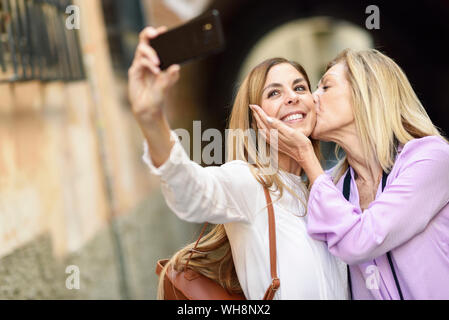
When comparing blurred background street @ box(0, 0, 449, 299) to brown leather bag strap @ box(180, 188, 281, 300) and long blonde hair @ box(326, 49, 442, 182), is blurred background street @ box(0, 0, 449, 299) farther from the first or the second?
long blonde hair @ box(326, 49, 442, 182)

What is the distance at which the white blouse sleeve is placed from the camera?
128 cm

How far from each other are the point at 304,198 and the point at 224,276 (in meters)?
0.39

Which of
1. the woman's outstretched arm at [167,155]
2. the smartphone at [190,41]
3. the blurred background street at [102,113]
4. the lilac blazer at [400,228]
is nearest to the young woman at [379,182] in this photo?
the lilac blazer at [400,228]

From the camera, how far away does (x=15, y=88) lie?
95.6 inches

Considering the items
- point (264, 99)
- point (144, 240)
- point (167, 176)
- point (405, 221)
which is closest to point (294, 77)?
point (264, 99)

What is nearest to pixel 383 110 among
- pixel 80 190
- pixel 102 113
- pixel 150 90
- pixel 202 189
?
pixel 202 189

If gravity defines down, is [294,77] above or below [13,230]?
above

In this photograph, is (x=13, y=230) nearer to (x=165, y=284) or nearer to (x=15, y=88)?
(x=15, y=88)

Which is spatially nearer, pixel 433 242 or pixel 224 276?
pixel 433 242

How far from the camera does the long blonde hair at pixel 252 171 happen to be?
173 centimetres

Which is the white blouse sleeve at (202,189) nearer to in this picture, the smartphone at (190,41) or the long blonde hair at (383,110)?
the smartphone at (190,41)

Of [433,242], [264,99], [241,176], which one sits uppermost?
[264,99]

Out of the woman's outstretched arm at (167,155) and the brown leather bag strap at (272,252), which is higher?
the woman's outstretched arm at (167,155)

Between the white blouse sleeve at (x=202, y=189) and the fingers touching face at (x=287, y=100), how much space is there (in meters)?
0.35
